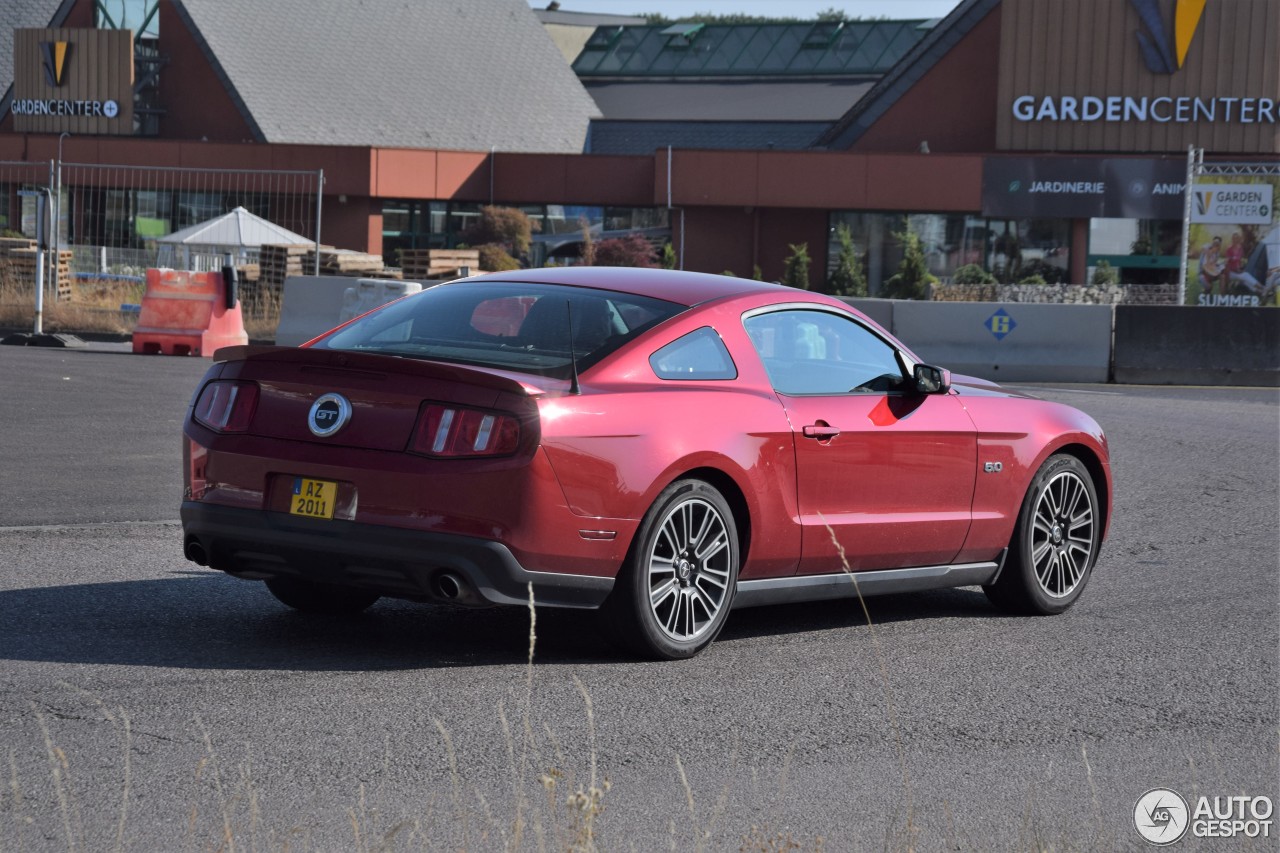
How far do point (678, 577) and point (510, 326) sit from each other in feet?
3.92

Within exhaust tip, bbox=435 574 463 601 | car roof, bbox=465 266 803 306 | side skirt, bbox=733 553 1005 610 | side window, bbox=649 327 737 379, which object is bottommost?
side skirt, bbox=733 553 1005 610

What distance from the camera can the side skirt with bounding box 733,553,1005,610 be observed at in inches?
265

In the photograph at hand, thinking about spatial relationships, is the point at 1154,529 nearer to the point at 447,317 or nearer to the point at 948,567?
the point at 948,567

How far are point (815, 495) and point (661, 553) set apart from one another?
857 mm

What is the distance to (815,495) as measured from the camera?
6.83 m

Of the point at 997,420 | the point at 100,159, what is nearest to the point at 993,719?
the point at 997,420

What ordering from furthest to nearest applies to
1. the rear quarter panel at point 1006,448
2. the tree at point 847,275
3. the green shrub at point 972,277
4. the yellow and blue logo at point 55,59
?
the yellow and blue logo at point 55,59
the tree at point 847,275
the green shrub at point 972,277
the rear quarter panel at point 1006,448

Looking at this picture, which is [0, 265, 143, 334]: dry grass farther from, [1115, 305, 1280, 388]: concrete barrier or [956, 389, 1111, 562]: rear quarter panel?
[956, 389, 1111, 562]: rear quarter panel

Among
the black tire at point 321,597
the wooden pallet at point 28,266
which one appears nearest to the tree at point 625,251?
the wooden pallet at point 28,266

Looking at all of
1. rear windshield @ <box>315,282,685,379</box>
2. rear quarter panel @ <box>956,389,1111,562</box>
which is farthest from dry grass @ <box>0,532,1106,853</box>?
rear quarter panel @ <box>956,389,1111,562</box>

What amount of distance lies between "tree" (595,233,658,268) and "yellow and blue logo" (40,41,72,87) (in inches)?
731

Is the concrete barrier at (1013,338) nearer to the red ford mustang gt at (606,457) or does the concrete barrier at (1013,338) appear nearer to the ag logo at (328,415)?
the red ford mustang gt at (606,457)

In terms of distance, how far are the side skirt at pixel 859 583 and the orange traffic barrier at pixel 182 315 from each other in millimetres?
16888

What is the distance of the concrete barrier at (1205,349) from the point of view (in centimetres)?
2245
